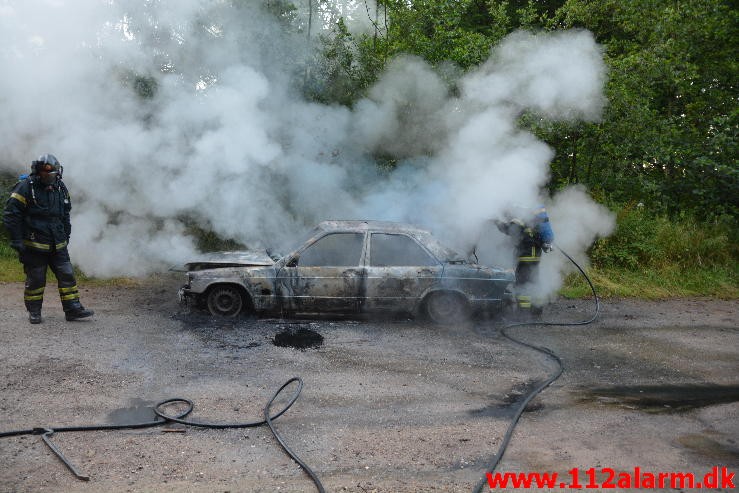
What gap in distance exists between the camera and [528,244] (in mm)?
7309

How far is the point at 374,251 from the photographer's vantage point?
264 inches

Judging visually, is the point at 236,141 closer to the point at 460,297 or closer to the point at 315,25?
the point at 315,25

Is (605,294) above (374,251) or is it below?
below

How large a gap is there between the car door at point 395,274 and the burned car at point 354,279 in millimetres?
12

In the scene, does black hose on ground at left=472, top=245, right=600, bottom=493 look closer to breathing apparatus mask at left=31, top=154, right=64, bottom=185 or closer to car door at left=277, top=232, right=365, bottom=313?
car door at left=277, top=232, right=365, bottom=313

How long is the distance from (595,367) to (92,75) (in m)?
8.23

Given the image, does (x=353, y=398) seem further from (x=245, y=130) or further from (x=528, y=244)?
(x=245, y=130)

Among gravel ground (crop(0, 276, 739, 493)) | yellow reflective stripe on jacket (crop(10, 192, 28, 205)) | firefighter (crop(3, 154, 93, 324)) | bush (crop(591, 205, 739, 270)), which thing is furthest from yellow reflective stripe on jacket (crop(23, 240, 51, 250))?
bush (crop(591, 205, 739, 270))

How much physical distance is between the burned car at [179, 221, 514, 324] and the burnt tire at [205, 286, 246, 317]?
0.01 m

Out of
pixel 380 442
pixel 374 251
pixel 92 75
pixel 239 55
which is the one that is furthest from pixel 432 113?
pixel 380 442

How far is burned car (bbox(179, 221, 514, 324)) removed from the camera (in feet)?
21.5

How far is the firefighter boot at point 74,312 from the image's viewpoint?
637 cm

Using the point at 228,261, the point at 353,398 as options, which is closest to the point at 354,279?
the point at 228,261

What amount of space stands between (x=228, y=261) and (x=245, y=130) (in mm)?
2875
